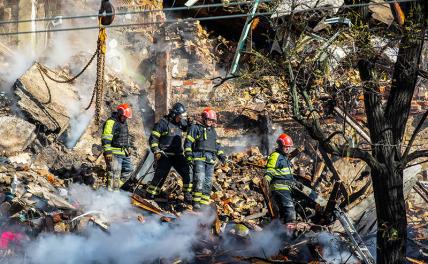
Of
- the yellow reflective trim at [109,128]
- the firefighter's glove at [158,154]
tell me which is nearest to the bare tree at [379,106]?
the firefighter's glove at [158,154]

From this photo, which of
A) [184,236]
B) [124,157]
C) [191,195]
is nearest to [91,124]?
[124,157]

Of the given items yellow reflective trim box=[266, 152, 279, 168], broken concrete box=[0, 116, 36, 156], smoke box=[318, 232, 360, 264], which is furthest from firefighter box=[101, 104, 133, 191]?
smoke box=[318, 232, 360, 264]

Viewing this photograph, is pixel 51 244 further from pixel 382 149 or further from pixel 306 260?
pixel 382 149

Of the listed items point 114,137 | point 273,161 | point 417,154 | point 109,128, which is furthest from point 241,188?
point 417,154

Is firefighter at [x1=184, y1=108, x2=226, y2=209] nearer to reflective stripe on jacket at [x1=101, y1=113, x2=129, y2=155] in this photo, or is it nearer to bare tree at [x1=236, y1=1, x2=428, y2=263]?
reflective stripe on jacket at [x1=101, y1=113, x2=129, y2=155]

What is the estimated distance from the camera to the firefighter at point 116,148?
11.9 metres

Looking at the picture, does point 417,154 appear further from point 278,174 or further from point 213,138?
point 213,138

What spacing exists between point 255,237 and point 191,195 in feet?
7.22

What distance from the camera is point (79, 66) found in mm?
16156

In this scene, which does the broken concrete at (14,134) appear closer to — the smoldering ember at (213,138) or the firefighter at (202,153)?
the smoldering ember at (213,138)

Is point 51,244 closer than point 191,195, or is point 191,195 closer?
point 51,244

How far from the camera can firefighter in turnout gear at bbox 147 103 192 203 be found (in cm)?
1213

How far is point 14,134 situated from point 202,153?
4187 mm

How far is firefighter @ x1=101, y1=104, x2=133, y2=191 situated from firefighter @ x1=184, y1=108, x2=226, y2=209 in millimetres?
1225
